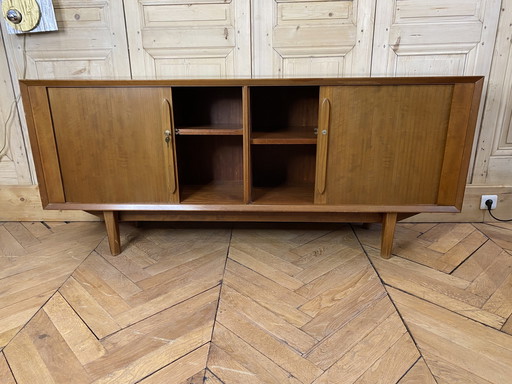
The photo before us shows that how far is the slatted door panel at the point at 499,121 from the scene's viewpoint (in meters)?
1.40

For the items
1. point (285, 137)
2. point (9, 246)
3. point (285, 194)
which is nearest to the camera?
point (285, 137)

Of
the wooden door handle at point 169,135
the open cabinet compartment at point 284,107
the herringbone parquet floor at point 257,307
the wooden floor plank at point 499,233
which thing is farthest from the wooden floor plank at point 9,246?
the wooden floor plank at point 499,233

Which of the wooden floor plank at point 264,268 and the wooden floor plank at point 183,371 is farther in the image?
→ the wooden floor plank at point 264,268

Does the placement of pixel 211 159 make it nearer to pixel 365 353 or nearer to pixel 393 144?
pixel 393 144

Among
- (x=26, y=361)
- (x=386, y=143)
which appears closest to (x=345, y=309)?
(x=386, y=143)

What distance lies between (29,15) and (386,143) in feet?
5.01

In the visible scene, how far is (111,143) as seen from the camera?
1.18 metres

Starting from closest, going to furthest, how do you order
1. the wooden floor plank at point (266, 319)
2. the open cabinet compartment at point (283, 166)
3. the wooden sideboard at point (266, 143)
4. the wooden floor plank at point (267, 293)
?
the wooden floor plank at point (266, 319)
the wooden floor plank at point (267, 293)
the wooden sideboard at point (266, 143)
the open cabinet compartment at point (283, 166)

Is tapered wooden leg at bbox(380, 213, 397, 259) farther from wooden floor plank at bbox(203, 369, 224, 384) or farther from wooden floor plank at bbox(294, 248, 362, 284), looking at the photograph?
wooden floor plank at bbox(203, 369, 224, 384)

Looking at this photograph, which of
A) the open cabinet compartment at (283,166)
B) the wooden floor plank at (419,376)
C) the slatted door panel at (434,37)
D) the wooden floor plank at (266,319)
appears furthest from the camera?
the open cabinet compartment at (283,166)

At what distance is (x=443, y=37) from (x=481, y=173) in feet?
2.09

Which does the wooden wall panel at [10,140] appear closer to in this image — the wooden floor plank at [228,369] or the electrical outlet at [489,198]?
the wooden floor plank at [228,369]

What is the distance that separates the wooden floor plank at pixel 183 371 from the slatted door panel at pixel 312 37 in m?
1.13

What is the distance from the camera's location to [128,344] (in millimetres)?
885
